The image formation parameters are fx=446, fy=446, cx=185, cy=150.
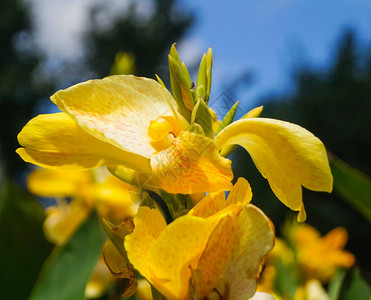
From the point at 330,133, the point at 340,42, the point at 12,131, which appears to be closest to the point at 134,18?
the point at 12,131

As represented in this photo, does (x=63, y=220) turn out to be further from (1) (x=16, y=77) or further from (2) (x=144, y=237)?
(1) (x=16, y=77)

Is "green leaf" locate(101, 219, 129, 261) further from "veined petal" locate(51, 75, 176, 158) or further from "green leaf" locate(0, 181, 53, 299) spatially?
"green leaf" locate(0, 181, 53, 299)

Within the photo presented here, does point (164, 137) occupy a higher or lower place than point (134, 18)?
higher

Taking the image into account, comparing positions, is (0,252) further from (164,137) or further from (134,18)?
(134,18)

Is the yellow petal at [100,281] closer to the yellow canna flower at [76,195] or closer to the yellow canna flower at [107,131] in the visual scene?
the yellow canna flower at [76,195]

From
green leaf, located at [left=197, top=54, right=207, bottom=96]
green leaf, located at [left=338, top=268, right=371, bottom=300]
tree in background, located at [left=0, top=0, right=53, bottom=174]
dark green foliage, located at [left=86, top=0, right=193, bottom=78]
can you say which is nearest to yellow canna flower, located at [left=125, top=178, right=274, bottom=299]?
green leaf, located at [left=197, top=54, right=207, bottom=96]

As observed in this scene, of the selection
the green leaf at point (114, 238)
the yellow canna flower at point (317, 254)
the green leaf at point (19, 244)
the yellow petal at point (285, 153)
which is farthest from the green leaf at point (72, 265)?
the yellow canna flower at point (317, 254)

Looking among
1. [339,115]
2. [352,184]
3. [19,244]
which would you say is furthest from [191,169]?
[339,115]

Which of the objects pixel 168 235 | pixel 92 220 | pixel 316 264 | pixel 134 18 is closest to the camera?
pixel 168 235
